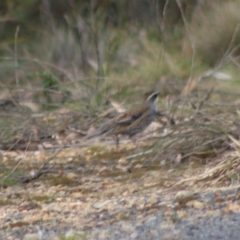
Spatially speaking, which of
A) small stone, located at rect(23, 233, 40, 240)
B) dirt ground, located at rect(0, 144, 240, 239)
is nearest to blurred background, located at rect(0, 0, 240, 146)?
dirt ground, located at rect(0, 144, 240, 239)

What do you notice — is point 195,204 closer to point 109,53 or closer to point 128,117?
point 128,117

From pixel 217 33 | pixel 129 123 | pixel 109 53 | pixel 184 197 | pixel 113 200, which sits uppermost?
pixel 184 197

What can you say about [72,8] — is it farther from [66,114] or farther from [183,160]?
[183,160]

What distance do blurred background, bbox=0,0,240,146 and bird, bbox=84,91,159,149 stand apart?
0.47 metres

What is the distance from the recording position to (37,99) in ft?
34.5

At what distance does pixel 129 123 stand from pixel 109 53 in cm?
474

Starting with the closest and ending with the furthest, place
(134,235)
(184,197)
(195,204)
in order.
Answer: (134,235)
(195,204)
(184,197)

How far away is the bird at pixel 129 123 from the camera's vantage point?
7.94 metres

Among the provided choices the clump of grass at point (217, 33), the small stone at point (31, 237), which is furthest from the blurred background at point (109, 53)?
the small stone at point (31, 237)

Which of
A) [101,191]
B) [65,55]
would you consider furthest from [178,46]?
[101,191]

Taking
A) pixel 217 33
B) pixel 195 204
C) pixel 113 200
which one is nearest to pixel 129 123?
pixel 113 200

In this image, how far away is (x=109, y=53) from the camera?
12.6 meters

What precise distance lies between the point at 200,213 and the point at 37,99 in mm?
5603

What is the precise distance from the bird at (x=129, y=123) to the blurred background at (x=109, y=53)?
47cm
